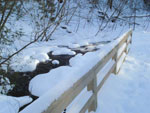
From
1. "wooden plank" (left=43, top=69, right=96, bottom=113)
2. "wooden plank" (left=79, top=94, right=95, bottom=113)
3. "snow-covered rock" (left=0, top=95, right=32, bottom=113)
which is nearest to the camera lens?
"wooden plank" (left=43, top=69, right=96, bottom=113)

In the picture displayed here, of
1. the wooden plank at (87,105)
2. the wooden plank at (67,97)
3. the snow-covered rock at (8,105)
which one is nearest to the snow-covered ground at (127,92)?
the wooden plank at (87,105)

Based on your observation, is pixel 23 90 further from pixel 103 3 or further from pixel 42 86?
pixel 103 3

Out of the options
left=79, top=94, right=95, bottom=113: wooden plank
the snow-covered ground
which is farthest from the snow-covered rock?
the snow-covered ground

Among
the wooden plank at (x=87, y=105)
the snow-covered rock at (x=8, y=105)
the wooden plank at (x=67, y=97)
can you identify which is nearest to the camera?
the wooden plank at (x=67, y=97)

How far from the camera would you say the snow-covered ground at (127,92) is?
9.33ft

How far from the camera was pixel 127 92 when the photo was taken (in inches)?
133

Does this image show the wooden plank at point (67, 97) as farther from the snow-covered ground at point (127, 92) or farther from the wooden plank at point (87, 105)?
the snow-covered ground at point (127, 92)

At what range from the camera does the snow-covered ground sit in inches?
112

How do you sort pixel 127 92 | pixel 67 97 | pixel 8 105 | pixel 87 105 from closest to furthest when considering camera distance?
1. pixel 67 97
2. pixel 87 105
3. pixel 8 105
4. pixel 127 92

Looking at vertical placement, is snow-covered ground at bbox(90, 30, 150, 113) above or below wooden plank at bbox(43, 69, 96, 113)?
below

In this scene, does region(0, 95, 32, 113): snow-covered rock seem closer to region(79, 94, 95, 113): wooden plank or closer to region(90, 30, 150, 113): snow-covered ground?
region(79, 94, 95, 113): wooden plank

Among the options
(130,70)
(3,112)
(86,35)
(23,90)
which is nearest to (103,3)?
(86,35)

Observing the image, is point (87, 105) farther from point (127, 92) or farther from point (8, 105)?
point (8, 105)

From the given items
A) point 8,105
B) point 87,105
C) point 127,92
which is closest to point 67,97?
point 87,105
